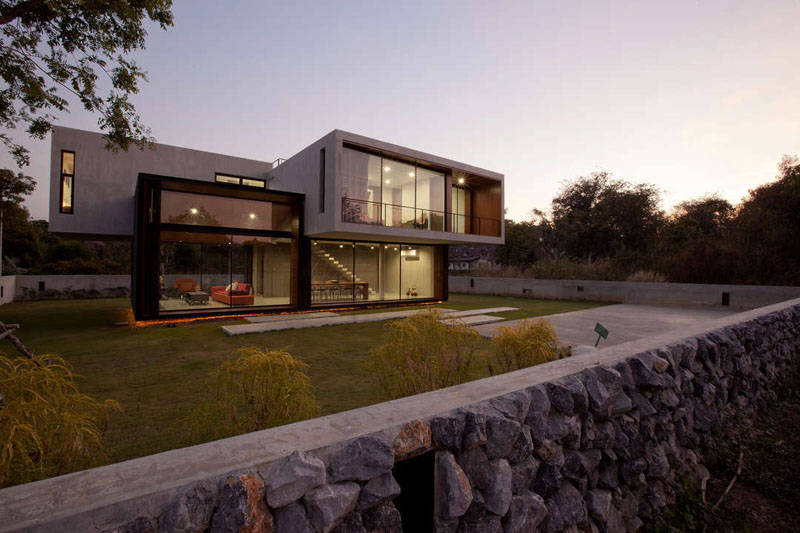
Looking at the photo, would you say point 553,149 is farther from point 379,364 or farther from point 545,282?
point 379,364

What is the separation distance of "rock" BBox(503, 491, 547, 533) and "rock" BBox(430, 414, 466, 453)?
0.58m

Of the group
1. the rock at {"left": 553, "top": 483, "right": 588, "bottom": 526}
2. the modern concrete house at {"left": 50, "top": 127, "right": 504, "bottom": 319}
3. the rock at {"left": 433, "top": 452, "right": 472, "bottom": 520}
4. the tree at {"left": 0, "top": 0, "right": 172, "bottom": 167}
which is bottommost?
the rock at {"left": 553, "top": 483, "right": 588, "bottom": 526}

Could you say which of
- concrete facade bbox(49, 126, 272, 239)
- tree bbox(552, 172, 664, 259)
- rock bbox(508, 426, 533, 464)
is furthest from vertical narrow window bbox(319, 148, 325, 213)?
tree bbox(552, 172, 664, 259)

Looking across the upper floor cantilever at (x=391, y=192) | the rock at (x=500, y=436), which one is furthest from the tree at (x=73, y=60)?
the rock at (x=500, y=436)

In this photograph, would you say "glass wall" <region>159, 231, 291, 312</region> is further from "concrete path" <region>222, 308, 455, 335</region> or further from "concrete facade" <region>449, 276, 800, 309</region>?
"concrete facade" <region>449, 276, 800, 309</region>

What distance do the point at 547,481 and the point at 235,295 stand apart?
451 inches

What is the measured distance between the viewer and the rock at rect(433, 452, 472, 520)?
178 centimetres

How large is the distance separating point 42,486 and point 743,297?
16.9 metres

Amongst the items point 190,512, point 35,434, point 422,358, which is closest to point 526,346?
point 422,358

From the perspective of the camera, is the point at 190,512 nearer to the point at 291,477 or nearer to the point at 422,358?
the point at 291,477

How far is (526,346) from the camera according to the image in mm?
3990

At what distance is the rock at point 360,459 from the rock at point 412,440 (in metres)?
0.09

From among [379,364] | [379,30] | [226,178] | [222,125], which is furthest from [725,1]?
[222,125]

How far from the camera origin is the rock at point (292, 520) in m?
1.33
